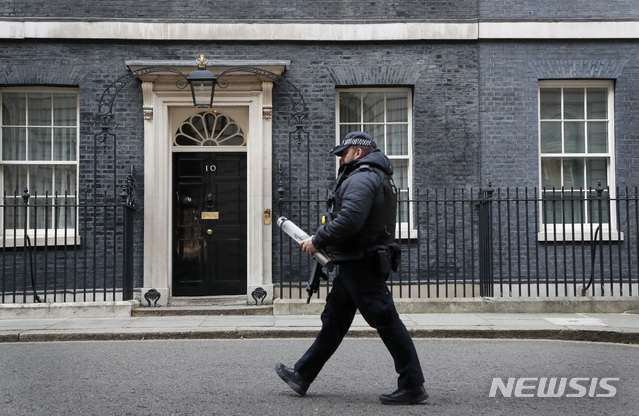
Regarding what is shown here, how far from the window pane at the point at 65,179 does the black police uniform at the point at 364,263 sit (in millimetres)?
7259

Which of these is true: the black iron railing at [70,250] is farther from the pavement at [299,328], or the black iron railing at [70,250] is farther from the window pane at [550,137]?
the window pane at [550,137]

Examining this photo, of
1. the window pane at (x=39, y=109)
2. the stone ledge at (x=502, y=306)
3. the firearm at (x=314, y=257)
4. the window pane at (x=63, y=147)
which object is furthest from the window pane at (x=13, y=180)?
the firearm at (x=314, y=257)

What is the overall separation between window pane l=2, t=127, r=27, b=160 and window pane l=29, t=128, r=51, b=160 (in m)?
0.12

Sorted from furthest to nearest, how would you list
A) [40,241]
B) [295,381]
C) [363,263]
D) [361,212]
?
[40,241] < [295,381] < [363,263] < [361,212]

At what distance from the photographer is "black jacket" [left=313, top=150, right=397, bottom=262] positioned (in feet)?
15.5

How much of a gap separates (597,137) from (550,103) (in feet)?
3.07

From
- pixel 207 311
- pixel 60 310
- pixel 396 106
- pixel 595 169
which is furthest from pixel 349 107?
pixel 60 310

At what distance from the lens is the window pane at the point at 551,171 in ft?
37.6

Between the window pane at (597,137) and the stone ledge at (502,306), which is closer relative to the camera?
the stone ledge at (502,306)

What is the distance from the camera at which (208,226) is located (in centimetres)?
1113

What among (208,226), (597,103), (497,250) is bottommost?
(497,250)

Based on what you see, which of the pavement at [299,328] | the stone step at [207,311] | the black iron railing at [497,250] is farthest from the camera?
the black iron railing at [497,250]

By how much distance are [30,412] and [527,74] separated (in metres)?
9.08

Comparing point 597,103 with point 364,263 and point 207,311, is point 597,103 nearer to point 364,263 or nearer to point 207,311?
point 207,311
